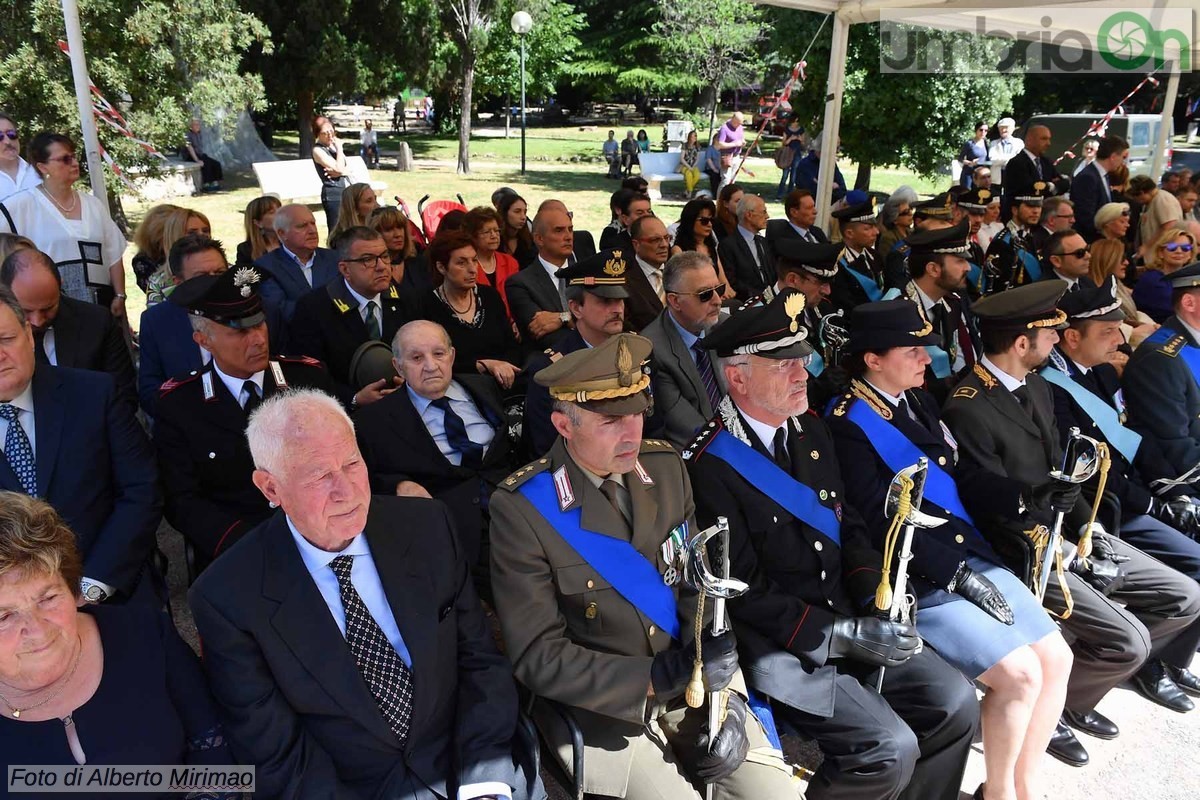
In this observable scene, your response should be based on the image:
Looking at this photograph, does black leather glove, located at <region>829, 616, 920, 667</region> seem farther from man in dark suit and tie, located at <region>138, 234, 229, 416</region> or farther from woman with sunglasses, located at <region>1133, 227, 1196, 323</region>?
woman with sunglasses, located at <region>1133, 227, 1196, 323</region>

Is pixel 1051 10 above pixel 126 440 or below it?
above

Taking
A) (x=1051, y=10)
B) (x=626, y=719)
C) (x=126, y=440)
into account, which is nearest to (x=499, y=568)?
(x=626, y=719)

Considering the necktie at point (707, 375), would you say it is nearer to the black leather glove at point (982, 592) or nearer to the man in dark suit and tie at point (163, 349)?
the black leather glove at point (982, 592)

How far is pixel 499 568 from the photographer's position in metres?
2.59

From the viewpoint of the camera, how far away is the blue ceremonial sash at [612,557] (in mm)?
2609

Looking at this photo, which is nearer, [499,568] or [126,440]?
[499,568]

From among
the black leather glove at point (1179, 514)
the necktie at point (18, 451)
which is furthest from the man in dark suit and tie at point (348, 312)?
the black leather glove at point (1179, 514)

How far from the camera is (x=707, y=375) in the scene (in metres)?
4.39

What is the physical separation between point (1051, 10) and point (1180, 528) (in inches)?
224

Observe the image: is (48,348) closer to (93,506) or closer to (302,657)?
(93,506)

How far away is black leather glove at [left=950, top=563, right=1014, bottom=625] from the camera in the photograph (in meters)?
3.06

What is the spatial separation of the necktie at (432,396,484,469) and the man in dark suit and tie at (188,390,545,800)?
1271mm

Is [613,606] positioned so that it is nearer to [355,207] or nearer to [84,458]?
[84,458]


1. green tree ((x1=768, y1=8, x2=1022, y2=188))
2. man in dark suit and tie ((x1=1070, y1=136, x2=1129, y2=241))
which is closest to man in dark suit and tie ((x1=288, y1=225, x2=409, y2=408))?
man in dark suit and tie ((x1=1070, y1=136, x2=1129, y2=241))
